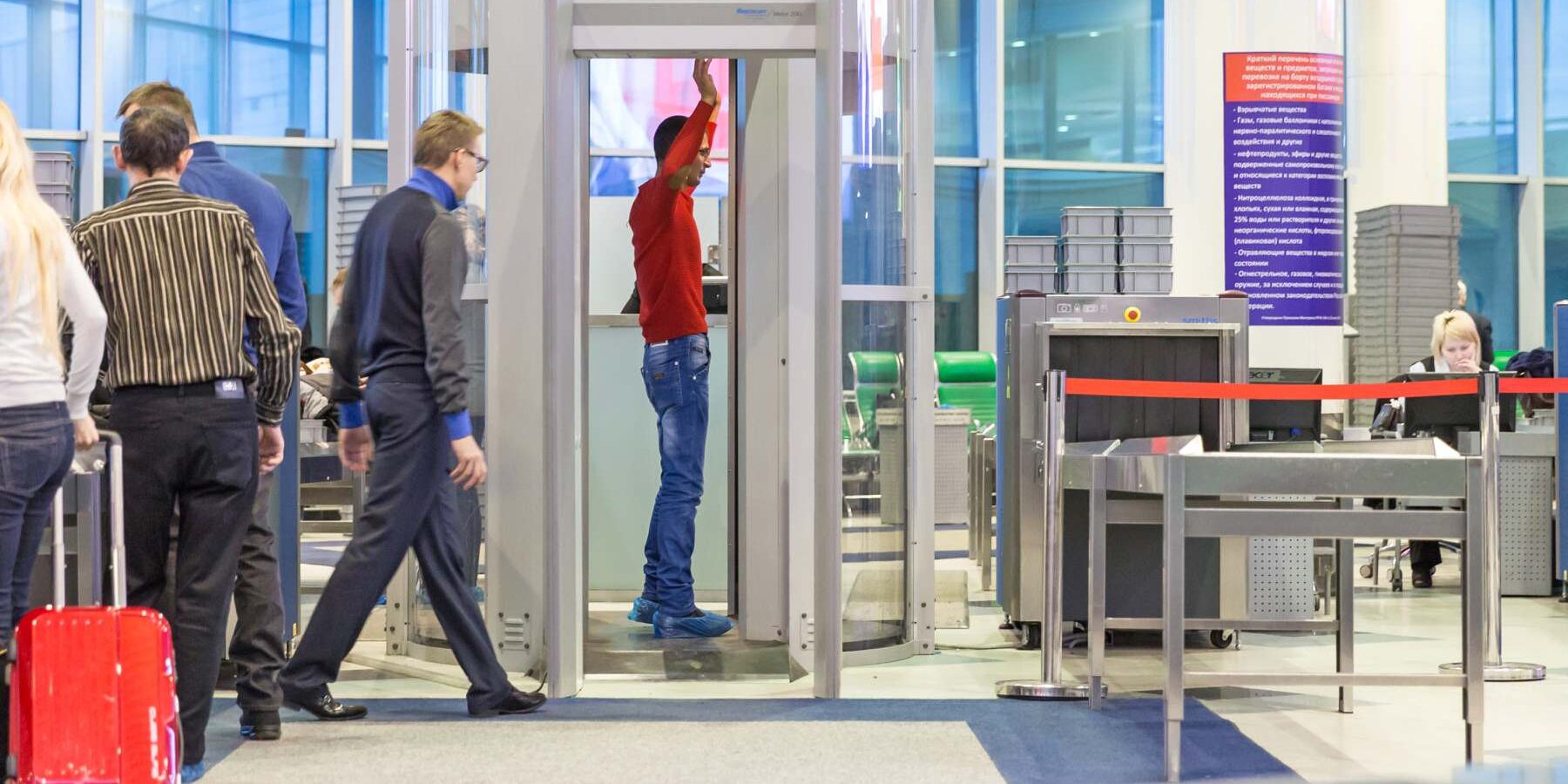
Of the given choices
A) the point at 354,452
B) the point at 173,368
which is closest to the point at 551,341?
the point at 354,452

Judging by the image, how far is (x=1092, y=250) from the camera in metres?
5.92

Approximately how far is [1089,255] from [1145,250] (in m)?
0.19

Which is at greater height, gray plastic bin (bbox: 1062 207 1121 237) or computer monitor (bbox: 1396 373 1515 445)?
gray plastic bin (bbox: 1062 207 1121 237)

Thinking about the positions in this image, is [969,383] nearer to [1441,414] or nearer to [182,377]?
[1441,414]

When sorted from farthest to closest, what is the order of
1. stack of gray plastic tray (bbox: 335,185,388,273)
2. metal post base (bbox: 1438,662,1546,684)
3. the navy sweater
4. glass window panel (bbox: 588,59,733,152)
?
glass window panel (bbox: 588,59,733,152) < stack of gray plastic tray (bbox: 335,185,388,273) < metal post base (bbox: 1438,662,1546,684) < the navy sweater

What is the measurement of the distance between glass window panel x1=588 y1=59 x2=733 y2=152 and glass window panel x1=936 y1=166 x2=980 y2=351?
138 inches

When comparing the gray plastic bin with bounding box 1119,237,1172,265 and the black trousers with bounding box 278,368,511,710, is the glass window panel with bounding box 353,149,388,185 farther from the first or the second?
the black trousers with bounding box 278,368,511,710

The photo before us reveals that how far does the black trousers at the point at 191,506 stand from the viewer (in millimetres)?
3510

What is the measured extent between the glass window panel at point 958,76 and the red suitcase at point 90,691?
11.8 metres

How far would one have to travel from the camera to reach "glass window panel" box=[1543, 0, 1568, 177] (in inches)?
580

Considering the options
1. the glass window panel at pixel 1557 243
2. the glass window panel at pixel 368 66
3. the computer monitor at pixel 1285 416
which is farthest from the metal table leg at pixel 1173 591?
the glass window panel at pixel 1557 243

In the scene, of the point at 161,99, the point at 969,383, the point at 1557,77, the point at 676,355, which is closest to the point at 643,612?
the point at 676,355

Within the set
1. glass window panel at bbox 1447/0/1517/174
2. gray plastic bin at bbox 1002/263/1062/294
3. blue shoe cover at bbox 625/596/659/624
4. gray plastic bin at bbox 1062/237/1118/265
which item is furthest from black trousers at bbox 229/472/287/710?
glass window panel at bbox 1447/0/1517/174

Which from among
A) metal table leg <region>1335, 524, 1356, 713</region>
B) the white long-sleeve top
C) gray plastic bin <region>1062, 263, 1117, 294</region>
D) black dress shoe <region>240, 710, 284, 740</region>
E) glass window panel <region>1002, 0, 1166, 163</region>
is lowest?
black dress shoe <region>240, 710, 284, 740</region>
